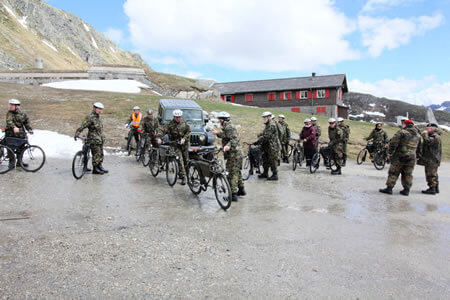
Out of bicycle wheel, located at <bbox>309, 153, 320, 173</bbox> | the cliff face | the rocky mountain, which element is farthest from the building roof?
the cliff face

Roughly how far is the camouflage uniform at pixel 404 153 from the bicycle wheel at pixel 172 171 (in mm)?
5842

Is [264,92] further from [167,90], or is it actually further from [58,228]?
[58,228]

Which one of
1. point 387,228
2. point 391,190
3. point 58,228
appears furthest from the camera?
point 391,190

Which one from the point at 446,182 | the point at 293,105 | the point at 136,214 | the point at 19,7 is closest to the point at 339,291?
the point at 136,214

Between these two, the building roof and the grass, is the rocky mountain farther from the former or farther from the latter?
the grass

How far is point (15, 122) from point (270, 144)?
773cm

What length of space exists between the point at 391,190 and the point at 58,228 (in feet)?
26.8

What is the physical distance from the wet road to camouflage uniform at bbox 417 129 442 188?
2.25 feet

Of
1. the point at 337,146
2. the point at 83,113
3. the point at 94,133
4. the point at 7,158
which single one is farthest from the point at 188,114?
the point at 83,113

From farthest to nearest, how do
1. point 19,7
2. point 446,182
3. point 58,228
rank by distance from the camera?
point 19,7 < point 446,182 < point 58,228

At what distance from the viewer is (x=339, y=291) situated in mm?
3814

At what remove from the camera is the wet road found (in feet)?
12.6

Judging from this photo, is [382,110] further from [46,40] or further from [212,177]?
[46,40]

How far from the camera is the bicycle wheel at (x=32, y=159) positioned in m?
9.96
